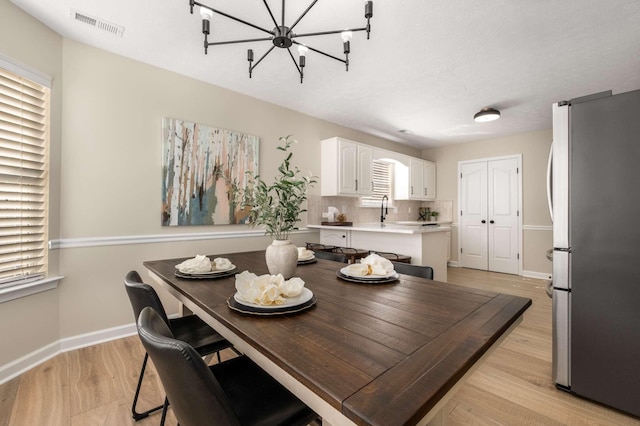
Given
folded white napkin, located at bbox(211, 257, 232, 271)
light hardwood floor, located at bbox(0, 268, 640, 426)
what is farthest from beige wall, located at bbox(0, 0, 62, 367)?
folded white napkin, located at bbox(211, 257, 232, 271)

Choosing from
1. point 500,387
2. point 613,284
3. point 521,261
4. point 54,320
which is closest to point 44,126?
point 54,320

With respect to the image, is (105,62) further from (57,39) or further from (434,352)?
(434,352)

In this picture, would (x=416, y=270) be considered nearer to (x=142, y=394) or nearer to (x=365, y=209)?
(x=142, y=394)

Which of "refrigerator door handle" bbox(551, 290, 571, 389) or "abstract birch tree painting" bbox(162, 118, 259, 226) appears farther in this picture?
"abstract birch tree painting" bbox(162, 118, 259, 226)

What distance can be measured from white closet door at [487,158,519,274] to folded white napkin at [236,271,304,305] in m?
5.48

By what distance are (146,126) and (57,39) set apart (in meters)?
0.86

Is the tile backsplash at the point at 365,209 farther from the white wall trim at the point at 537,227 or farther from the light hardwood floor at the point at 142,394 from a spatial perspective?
the light hardwood floor at the point at 142,394

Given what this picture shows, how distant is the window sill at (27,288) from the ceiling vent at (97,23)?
2.02m

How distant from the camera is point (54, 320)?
7.63 ft

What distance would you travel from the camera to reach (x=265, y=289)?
103 cm

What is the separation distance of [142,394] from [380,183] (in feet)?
15.6

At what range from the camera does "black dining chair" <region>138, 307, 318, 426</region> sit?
63cm

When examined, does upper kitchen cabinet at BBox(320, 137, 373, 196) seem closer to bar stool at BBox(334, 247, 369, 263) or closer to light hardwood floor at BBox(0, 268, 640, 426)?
bar stool at BBox(334, 247, 369, 263)

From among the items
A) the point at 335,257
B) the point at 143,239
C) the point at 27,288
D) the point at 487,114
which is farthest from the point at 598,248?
the point at 27,288
